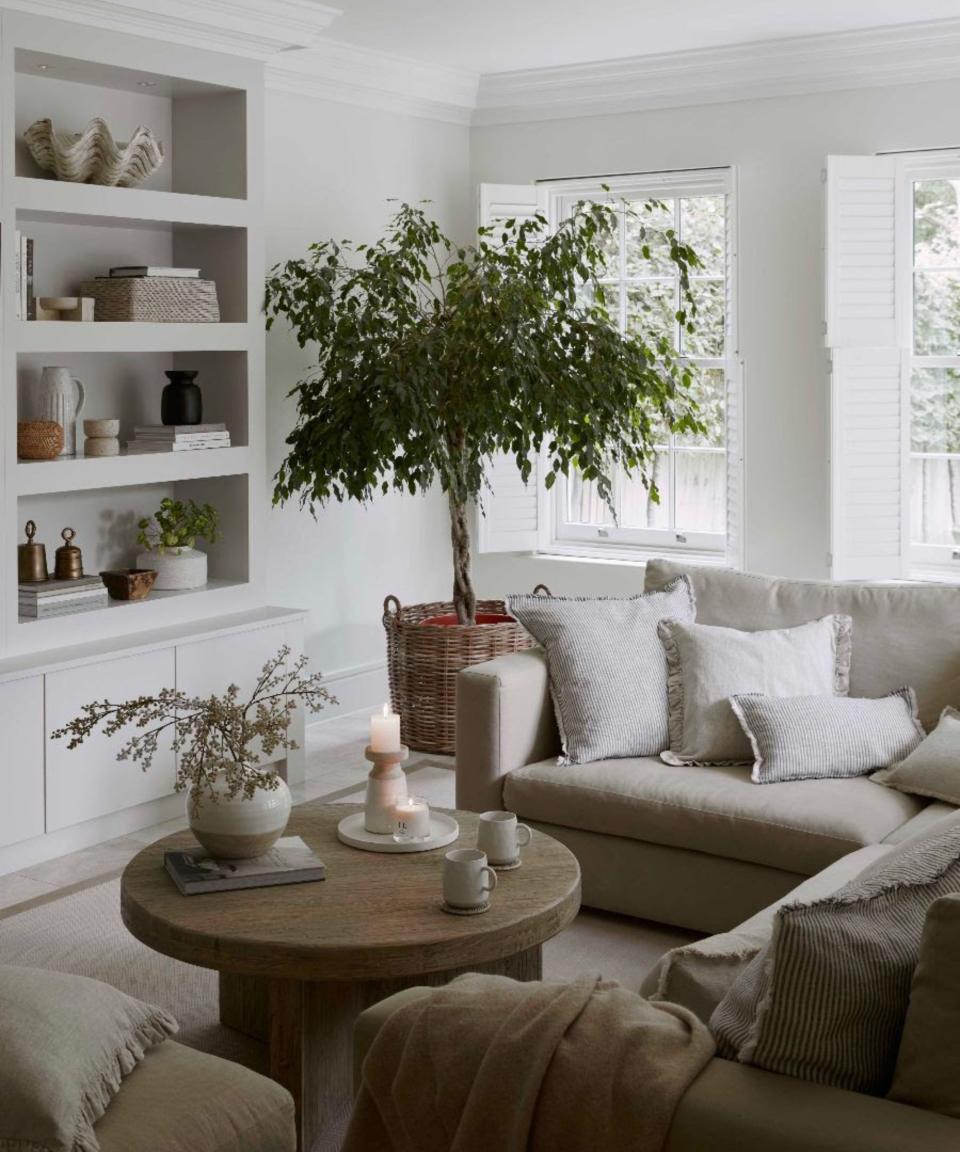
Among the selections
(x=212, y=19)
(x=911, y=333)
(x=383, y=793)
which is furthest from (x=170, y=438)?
(x=911, y=333)

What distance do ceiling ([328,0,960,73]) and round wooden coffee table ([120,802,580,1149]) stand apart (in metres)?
3.22

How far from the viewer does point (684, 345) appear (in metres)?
6.06

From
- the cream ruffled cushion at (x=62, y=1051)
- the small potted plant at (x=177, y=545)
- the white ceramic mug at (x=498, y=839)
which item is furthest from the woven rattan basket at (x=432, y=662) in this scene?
the cream ruffled cushion at (x=62, y=1051)

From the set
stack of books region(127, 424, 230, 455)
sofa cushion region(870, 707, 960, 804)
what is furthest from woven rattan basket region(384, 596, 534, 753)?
sofa cushion region(870, 707, 960, 804)

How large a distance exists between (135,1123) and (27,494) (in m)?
2.79

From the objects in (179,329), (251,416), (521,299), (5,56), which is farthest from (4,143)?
(521,299)

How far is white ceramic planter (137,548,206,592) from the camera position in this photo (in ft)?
15.9

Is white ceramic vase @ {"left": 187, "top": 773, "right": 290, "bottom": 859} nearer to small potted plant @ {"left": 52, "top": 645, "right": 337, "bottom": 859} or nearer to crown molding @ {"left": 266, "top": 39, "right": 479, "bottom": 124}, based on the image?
small potted plant @ {"left": 52, "top": 645, "right": 337, "bottom": 859}

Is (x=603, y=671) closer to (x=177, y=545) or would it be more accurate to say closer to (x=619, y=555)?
(x=177, y=545)

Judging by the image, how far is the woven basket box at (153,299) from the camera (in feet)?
15.1

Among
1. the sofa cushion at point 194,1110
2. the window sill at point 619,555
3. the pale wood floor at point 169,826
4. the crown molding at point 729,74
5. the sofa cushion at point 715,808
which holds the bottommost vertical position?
the pale wood floor at point 169,826

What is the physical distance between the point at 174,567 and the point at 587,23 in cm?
245

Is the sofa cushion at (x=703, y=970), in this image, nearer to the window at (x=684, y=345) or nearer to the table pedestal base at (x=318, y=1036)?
the table pedestal base at (x=318, y=1036)

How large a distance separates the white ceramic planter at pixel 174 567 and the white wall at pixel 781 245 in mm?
2322
